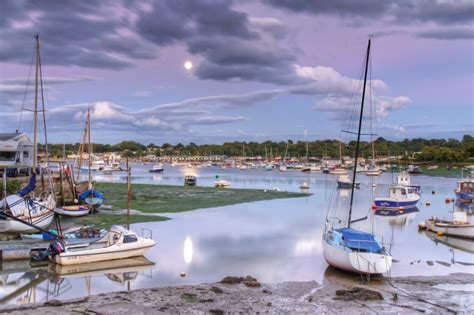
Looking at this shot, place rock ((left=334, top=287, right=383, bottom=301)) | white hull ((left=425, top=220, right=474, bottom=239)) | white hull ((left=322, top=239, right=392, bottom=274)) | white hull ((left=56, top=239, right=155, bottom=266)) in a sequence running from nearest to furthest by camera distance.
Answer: rock ((left=334, top=287, right=383, bottom=301)) < white hull ((left=322, top=239, right=392, bottom=274)) < white hull ((left=56, top=239, right=155, bottom=266)) < white hull ((left=425, top=220, right=474, bottom=239))

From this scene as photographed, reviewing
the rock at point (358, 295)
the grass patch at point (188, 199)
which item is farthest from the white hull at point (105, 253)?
the grass patch at point (188, 199)

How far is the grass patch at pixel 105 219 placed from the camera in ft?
132

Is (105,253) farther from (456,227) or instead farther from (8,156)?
(8,156)

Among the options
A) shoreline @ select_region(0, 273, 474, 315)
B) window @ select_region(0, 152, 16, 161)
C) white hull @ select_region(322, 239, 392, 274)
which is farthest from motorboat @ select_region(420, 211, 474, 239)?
window @ select_region(0, 152, 16, 161)

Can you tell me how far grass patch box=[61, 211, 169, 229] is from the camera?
40.3 m

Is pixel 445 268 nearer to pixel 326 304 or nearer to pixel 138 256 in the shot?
pixel 326 304

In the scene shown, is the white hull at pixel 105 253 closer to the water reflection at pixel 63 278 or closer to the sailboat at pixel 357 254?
the water reflection at pixel 63 278

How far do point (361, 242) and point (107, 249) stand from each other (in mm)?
13522

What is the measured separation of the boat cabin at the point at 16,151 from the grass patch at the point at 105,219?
2249 centimetres

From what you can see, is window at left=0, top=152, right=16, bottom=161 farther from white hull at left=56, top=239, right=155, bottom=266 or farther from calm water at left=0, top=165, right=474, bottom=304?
white hull at left=56, top=239, right=155, bottom=266

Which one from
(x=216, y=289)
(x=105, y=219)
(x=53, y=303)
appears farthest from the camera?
(x=105, y=219)

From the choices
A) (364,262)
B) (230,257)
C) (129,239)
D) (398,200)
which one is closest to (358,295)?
(364,262)

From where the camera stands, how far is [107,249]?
27391 mm

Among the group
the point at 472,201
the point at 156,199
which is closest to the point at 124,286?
the point at 156,199
